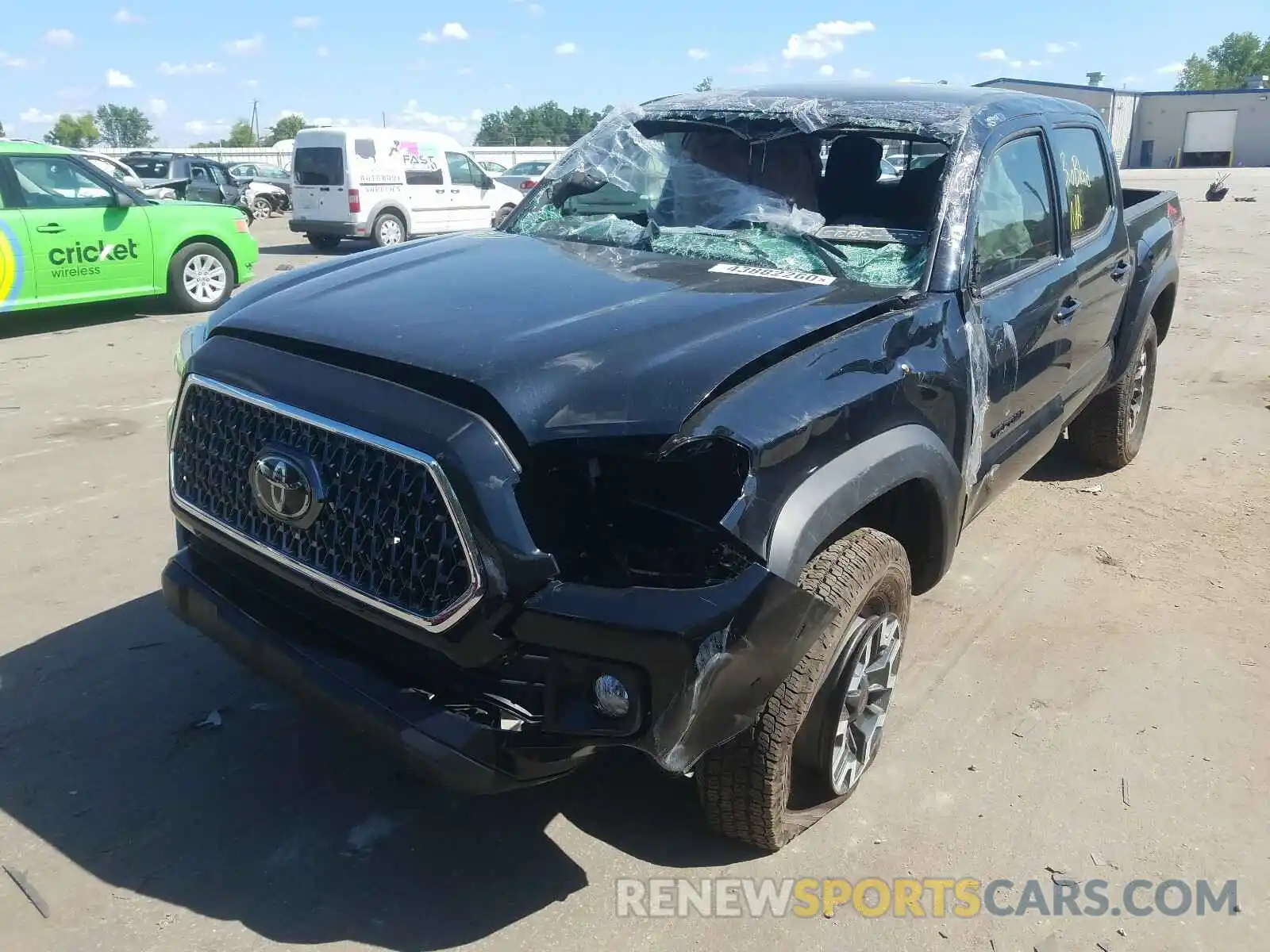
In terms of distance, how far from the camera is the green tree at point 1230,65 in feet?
335

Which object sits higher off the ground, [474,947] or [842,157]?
[842,157]

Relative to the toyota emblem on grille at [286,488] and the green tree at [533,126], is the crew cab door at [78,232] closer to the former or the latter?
the toyota emblem on grille at [286,488]

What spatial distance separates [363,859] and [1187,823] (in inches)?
91.1

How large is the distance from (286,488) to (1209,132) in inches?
3070

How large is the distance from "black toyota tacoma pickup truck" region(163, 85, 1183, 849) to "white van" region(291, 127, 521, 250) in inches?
538

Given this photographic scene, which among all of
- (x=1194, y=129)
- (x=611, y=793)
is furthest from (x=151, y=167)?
(x=1194, y=129)

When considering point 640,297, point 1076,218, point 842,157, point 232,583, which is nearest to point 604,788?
point 232,583

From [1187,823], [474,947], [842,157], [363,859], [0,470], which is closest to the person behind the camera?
[474,947]

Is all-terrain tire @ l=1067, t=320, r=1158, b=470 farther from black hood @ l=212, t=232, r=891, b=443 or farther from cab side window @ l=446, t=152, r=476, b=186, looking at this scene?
cab side window @ l=446, t=152, r=476, b=186

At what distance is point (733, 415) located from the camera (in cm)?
227

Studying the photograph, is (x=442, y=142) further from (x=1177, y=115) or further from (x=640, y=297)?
(x=1177, y=115)

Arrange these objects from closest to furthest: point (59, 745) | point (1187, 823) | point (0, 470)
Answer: point (1187, 823), point (59, 745), point (0, 470)

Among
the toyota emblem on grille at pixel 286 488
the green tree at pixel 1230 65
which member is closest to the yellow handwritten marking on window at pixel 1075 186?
the toyota emblem on grille at pixel 286 488

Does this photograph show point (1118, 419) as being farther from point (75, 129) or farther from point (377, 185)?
point (75, 129)
